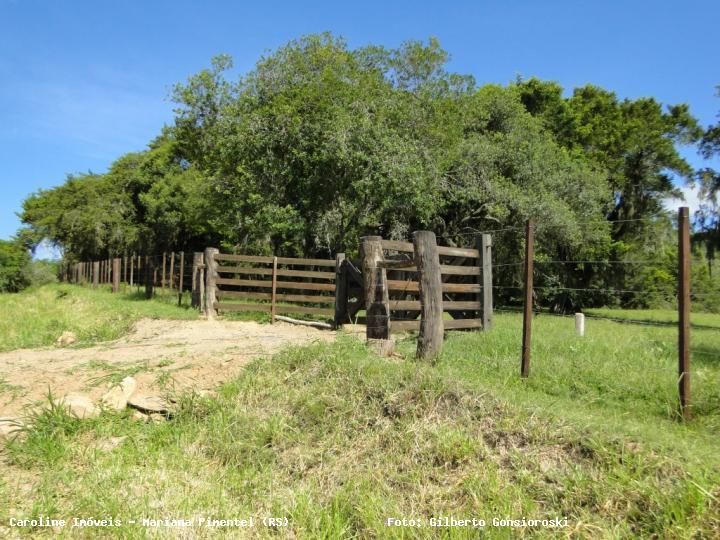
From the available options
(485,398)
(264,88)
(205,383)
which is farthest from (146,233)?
(485,398)

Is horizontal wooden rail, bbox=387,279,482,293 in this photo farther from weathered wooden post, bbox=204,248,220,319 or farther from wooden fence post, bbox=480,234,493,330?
weathered wooden post, bbox=204,248,220,319

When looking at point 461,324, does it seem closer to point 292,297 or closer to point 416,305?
point 416,305

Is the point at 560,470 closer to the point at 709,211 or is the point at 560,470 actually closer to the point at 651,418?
the point at 651,418

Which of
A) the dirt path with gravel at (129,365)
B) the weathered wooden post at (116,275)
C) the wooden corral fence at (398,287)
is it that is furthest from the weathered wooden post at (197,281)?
the weathered wooden post at (116,275)

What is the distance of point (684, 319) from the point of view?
451 cm

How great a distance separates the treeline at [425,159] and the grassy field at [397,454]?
7.64 m

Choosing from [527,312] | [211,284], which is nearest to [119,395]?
[527,312]

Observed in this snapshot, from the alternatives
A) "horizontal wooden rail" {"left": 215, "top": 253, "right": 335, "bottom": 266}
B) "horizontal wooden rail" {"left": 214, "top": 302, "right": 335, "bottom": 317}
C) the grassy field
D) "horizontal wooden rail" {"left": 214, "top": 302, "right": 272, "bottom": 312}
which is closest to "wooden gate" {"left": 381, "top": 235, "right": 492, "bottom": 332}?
the grassy field

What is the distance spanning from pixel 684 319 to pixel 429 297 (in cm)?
279

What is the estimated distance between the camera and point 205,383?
5.91m

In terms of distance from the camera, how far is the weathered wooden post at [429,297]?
637 centimetres

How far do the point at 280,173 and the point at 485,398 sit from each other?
40.4 feet

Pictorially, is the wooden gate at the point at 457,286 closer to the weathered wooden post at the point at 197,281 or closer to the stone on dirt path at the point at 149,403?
the stone on dirt path at the point at 149,403

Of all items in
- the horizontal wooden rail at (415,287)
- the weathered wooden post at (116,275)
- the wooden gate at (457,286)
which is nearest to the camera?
the horizontal wooden rail at (415,287)
